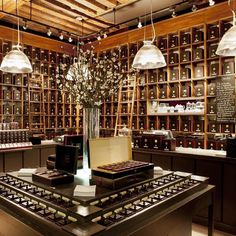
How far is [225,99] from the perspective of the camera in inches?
191

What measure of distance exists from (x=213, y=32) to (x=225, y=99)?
4.27 feet

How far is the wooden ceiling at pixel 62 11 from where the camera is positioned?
4.89 meters

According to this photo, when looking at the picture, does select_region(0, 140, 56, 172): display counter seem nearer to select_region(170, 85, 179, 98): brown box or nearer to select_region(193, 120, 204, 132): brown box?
select_region(170, 85, 179, 98): brown box

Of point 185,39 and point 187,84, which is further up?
point 185,39

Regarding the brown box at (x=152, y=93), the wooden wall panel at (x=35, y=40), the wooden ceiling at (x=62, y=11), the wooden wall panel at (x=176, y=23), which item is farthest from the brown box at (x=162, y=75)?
the wooden wall panel at (x=35, y=40)

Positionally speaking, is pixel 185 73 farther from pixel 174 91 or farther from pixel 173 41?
pixel 173 41

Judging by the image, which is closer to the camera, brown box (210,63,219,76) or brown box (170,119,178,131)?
brown box (210,63,219,76)

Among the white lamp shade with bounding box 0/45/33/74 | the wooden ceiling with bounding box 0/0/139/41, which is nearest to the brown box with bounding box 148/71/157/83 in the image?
the wooden ceiling with bounding box 0/0/139/41

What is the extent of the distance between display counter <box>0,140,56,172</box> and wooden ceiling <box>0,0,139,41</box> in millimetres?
2156

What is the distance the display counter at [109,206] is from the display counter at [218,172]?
1.17 metres

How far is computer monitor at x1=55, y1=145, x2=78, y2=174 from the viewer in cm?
196

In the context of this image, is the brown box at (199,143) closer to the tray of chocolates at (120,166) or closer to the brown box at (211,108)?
the brown box at (211,108)

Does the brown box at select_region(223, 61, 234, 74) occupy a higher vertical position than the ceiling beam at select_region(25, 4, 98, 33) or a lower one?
lower

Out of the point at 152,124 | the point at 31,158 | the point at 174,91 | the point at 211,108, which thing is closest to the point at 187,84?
the point at 174,91
